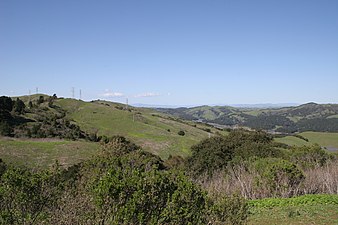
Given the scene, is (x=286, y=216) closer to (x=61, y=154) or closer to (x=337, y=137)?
(x=61, y=154)

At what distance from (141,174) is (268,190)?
14132 millimetres

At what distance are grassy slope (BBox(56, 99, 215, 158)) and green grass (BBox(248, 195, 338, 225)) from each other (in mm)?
33240

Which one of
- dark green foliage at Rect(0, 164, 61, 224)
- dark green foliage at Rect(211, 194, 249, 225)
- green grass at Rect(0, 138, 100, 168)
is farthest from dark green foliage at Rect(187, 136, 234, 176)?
dark green foliage at Rect(0, 164, 61, 224)

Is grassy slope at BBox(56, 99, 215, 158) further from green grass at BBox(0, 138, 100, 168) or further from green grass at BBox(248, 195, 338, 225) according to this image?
green grass at BBox(248, 195, 338, 225)

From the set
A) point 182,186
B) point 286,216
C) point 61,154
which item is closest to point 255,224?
point 286,216

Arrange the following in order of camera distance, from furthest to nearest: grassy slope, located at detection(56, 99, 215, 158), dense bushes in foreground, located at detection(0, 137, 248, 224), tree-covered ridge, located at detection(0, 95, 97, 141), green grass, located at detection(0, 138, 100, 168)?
1. grassy slope, located at detection(56, 99, 215, 158)
2. tree-covered ridge, located at detection(0, 95, 97, 141)
3. green grass, located at detection(0, 138, 100, 168)
4. dense bushes in foreground, located at detection(0, 137, 248, 224)

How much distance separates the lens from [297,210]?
44.3 feet

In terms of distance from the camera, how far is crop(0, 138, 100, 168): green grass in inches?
1296

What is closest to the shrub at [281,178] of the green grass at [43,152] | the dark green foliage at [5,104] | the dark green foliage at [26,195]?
the dark green foliage at [26,195]

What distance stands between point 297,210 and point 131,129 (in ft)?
164

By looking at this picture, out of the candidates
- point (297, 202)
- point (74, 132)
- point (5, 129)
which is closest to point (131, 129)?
point (74, 132)

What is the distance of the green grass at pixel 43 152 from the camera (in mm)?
32906

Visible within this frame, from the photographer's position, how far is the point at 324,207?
1385 centimetres

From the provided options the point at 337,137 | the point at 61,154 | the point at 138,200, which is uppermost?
the point at 138,200
